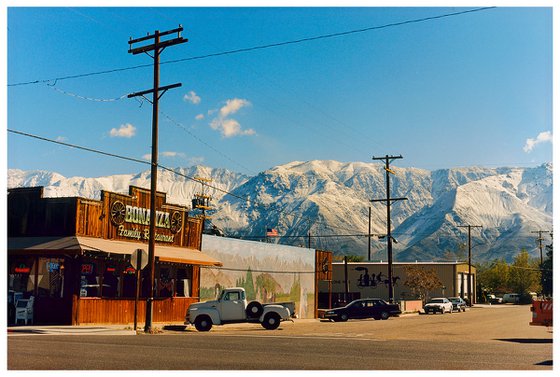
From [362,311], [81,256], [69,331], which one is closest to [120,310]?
[81,256]

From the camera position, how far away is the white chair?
31.7m

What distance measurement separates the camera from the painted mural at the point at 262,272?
1750 inches

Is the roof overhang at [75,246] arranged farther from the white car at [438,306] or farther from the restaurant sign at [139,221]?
the white car at [438,306]

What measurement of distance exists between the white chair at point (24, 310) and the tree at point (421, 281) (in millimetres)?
69086

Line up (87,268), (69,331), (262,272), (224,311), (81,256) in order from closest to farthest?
1. (69,331)
2. (224,311)
3. (81,256)
4. (87,268)
5. (262,272)

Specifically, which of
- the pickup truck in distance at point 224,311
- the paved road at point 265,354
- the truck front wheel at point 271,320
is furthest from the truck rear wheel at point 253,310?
the paved road at point 265,354

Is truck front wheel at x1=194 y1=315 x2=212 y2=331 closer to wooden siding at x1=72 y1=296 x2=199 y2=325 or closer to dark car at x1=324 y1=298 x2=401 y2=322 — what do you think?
wooden siding at x1=72 y1=296 x2=199 y2=325

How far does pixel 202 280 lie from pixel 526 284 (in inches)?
4388

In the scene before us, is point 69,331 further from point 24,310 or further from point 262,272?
point 262,272

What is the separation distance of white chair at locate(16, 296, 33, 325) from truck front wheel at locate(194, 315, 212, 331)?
7419 millimetres

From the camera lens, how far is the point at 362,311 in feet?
171

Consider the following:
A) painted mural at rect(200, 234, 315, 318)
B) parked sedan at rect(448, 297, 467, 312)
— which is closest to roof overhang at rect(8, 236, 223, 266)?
painted mural at rect(200, 234, 315, 318)

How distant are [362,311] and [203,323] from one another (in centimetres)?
2254
